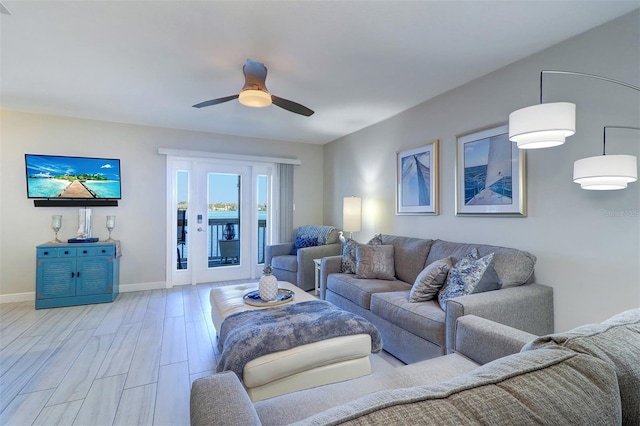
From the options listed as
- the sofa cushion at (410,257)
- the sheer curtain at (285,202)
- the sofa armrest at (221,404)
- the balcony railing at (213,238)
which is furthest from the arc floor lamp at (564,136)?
the balcony railing at (213,238)

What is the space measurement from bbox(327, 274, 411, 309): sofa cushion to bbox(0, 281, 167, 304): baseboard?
2.91 meters

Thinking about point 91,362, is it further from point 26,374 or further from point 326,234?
point 326,234

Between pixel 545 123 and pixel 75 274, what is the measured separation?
4891mm

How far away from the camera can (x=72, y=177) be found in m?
3.96

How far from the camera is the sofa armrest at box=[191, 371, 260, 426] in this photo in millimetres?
746

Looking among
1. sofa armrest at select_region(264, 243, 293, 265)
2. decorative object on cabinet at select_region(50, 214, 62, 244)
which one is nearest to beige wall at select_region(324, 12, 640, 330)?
sofa armrest at select_region(264, 243, 293, 265)

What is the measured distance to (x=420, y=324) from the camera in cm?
205

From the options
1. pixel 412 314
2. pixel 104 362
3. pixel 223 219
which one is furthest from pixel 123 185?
pixel 412 314

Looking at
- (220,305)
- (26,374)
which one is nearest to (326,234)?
(220,305)

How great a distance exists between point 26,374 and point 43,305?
1845 mm

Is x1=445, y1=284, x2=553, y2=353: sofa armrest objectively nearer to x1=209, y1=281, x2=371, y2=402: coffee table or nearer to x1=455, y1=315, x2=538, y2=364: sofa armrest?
x1=455, y1=315, x2=538, y2=364: sofa armrest

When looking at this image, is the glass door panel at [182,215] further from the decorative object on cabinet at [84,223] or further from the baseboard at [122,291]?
the decorative object on cabinet at [84,223]

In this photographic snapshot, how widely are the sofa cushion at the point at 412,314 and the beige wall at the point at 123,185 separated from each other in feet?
11.7

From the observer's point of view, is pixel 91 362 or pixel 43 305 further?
pixel 43 305
